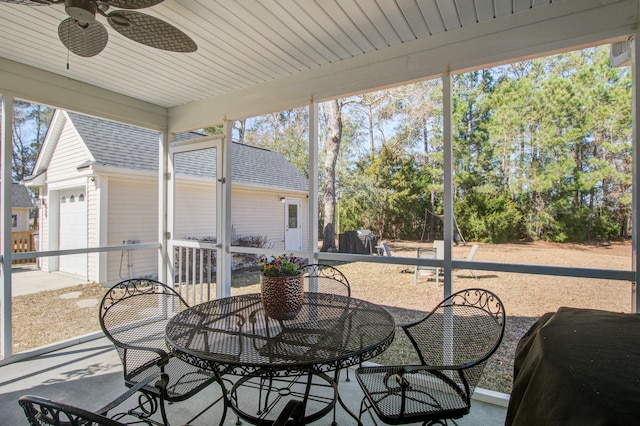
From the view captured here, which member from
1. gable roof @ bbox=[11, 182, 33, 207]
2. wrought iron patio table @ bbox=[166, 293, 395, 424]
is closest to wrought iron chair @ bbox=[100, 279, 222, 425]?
wrought iron patio table @ bbox=[166, 293, 395, 424]

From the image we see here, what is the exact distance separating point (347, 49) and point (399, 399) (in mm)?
2603

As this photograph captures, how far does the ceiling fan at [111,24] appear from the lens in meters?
1.63

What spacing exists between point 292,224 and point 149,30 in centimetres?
472

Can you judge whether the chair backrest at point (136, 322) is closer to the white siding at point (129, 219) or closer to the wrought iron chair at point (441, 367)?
the wrought iron chair at point (441, 367)

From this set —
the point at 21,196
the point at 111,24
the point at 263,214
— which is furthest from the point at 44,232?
the point at 111,24

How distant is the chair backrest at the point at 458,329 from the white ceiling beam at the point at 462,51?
1694mm

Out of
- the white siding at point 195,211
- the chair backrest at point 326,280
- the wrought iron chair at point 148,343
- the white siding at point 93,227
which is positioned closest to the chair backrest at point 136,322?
the wrought iron chair at point 148,343

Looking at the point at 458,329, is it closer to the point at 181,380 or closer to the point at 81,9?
the point at 181,380

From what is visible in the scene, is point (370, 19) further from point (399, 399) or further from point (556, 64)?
point (399, 399)

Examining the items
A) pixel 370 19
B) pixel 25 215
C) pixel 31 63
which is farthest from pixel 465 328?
pixel 25 215

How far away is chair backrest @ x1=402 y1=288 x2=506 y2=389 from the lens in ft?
6.62

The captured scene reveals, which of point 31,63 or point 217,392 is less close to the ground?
point 31,63

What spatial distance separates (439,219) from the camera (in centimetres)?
338

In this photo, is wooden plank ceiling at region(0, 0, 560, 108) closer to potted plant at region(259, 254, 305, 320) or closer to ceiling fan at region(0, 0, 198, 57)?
ceiling fan at region(0, 0, 198, 57)
